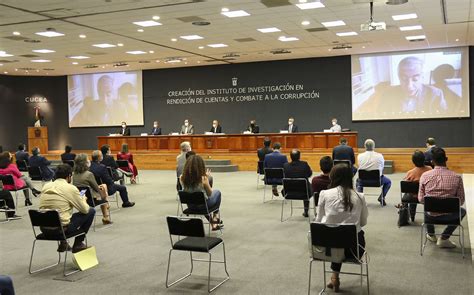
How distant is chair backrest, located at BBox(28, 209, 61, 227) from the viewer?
5.21 metres

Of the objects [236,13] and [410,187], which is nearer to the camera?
[410,187]

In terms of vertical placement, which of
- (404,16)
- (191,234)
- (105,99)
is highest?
(404,16)

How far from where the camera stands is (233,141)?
57.9 feet

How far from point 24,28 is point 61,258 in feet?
27.6

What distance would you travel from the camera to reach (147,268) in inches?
218

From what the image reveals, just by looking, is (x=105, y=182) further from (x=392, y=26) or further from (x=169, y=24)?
(x=392, y=26)

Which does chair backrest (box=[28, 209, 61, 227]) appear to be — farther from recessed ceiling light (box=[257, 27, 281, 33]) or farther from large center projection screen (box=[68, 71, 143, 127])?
large center projection screen (box=[68, 71, 143, 127])

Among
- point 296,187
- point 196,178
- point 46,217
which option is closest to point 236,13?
point 296,187

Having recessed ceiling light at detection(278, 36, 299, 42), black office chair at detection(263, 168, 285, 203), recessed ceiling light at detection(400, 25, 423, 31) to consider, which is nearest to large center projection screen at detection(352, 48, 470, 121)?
recessed ceiling light at detection(400, 25, 423, 31)

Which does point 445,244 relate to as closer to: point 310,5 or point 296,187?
point 296,187

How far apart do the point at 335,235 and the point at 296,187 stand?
3.66m

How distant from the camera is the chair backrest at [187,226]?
4.55 m

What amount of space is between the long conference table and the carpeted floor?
7651 mm

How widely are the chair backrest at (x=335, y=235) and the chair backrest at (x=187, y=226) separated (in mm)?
1078
